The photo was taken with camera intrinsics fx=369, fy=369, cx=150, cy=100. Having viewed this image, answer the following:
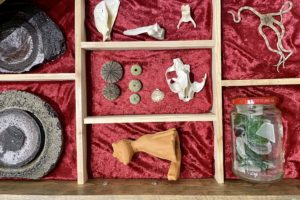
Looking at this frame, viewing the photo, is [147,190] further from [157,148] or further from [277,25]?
[277,25]

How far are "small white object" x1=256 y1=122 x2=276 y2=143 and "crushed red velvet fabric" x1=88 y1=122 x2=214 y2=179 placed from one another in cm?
14

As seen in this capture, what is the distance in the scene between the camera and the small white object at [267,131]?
0.84m

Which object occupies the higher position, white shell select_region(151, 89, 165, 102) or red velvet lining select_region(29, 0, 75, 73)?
red velvet lining select_region(29, 0, 75, 73)

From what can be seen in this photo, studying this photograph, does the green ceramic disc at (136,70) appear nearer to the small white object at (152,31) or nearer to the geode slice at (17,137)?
the small white object at (152,31)

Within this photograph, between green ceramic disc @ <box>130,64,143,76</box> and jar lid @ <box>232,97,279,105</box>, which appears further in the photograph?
green ceramic disc @ <box>130,64,143,76</box>

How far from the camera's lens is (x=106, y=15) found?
2.97ft

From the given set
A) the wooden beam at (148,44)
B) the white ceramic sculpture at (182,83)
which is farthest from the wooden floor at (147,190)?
the wooden beam at (148,44)

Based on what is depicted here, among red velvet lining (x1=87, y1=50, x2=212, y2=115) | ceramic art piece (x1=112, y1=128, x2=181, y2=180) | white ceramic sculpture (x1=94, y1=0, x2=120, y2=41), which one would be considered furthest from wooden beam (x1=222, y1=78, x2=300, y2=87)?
white ceramic sculpture (x1=94, y1=0, x2=120, y2=41)

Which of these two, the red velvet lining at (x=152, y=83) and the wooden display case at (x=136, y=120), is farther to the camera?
the red velvet lining at (x=152, y=83)

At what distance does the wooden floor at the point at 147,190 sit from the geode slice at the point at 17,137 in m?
0.06

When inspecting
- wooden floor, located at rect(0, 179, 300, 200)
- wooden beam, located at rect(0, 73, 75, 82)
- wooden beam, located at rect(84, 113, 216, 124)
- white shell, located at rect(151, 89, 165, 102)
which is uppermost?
wooden beam, located at rect(0, 73, 75, 82)

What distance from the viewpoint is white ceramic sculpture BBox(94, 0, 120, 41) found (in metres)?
0.91

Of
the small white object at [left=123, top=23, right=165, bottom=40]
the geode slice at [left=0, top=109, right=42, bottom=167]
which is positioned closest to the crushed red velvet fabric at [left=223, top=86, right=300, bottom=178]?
the small white object at [left=123, top=23, right=165, bottom=40]

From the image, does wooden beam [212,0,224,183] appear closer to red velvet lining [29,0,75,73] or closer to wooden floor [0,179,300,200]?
wooden floor [0,179,300,200]
